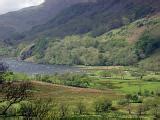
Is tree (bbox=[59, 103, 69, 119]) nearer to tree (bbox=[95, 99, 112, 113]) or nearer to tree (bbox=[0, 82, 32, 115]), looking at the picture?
tree (bbox=[95, 99, 112, 113])

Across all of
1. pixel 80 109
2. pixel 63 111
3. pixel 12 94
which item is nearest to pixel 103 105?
pixel 80 109

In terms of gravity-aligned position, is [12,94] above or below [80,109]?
above

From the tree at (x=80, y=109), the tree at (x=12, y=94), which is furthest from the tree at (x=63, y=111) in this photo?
the tree at (x=12, y=94)

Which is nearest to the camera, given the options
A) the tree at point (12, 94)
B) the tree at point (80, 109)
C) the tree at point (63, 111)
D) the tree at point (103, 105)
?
the tree at point (12, 94)

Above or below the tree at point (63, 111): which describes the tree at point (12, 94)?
above

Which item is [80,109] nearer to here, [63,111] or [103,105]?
[103,105]

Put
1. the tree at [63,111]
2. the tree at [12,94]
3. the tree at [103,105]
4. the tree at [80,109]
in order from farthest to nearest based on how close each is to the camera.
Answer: the tree at [103,105], the tree at [80,109], the tree at [63,111], the tree at [12,94]

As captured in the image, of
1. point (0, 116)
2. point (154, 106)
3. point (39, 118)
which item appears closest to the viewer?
point (39, 118)

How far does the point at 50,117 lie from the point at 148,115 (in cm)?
6046

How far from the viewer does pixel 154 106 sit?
16825cm

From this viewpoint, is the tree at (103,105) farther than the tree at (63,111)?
Yes

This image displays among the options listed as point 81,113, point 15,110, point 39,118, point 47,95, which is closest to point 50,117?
point 39,118

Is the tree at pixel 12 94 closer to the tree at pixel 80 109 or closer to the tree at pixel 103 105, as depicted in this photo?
the tree at pixel 80 109

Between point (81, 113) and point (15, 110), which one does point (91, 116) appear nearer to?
point (81, 113)
